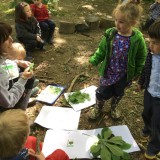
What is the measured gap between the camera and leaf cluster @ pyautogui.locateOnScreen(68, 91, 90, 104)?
356 centimetres

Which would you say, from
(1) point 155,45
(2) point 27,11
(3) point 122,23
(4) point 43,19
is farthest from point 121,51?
(4) point 43,19

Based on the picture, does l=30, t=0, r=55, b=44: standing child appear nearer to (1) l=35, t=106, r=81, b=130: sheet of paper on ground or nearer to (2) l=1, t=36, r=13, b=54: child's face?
(1) l=35, t=106, r=81, b=130: sheet of paper on ground

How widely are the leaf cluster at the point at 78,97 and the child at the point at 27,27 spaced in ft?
5.47

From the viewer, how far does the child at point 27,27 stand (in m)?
4.52

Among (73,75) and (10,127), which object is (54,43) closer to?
(73,75)

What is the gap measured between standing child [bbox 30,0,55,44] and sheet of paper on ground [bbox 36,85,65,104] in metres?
1.68

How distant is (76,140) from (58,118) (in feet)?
1.53

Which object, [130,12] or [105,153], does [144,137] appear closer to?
[105,153]

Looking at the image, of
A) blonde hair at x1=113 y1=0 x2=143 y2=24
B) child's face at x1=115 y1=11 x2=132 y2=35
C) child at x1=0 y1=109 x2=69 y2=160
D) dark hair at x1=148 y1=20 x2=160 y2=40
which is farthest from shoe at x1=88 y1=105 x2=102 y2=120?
child at x1=0 y1=109 x2=69 y2=160

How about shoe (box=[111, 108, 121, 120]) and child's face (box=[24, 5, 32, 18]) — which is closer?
shoe (box=[111, 108, 121, 120])

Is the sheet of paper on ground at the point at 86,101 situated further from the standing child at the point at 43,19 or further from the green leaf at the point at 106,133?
the standing child at the point at 43,19

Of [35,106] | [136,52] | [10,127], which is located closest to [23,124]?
[10,127]

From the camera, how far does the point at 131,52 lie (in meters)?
2.71

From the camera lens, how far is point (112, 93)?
10.3 feet
